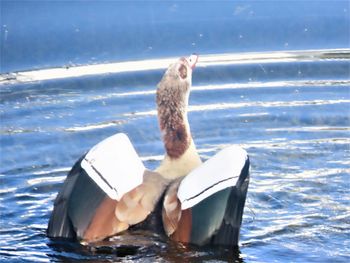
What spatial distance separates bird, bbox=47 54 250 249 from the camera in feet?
15.5

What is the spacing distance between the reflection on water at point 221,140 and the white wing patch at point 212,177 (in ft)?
0.68

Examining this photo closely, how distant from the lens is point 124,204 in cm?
482

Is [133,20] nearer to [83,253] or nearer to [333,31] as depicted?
[333,31]

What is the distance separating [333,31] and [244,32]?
614 millimetres

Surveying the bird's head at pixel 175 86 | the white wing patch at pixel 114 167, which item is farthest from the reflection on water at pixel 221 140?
the bird's head at pixel 175 86

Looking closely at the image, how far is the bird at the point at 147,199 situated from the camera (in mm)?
4734

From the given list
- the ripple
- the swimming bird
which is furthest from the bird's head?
the ripple

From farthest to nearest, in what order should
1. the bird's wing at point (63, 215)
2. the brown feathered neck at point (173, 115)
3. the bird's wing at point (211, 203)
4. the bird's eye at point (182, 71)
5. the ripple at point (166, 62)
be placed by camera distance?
the ripple at point (166, 62) → the bird's eye at point (182, 71) → the brown feathered neck at point (173, 115) → the bird's wing at point (63, 215) → the bird's wing at point (211, 203)

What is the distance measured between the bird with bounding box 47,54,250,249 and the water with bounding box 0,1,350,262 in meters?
0.06

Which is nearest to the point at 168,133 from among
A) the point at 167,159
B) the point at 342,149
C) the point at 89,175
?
the point at 167,159

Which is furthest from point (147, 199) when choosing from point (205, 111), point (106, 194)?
point (205, 111)

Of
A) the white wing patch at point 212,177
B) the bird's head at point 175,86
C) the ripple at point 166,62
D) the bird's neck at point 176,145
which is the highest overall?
the ripple at point 166,62

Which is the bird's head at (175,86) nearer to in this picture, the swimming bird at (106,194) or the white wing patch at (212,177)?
the swimming bird at (106,194)

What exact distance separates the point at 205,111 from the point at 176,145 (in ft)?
5.70
